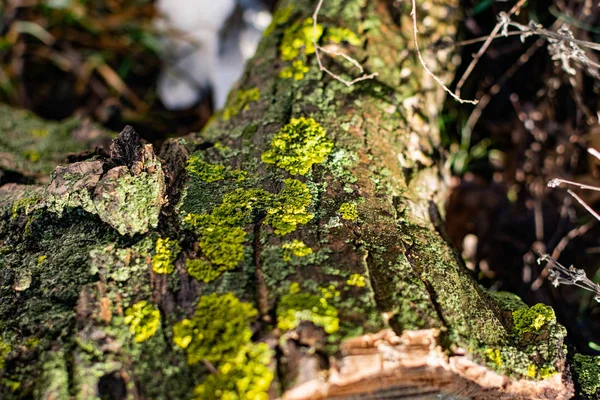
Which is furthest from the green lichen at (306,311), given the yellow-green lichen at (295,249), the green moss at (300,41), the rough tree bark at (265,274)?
the green moss at (300,41)

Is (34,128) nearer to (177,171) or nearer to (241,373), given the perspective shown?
(177,171)

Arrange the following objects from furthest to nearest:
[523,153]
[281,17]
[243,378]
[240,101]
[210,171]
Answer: [523,153] < [281,17] < [240,101] < [210,171] < [243,378]

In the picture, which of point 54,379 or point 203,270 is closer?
point 54,379

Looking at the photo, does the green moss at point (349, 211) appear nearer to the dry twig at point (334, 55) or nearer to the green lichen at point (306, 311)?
the green lichen at point (306, 311)

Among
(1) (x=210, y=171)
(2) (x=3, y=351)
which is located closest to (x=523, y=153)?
(1) (x=210, y=171)

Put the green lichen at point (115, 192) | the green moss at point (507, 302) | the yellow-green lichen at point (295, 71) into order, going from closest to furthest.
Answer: the green lichen at point (115, 192), the green moss at point (507, 302), the yellow-green lichen at point (295, 71)

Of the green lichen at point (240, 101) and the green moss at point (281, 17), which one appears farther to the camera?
the green moss at point (281, 17)

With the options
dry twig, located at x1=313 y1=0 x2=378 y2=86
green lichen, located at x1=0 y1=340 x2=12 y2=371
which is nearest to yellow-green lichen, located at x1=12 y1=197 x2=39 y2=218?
green lichen, located at x1=0 y1=340 x2=12 y2=371

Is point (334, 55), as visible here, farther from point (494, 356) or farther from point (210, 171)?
point (494, 356)
